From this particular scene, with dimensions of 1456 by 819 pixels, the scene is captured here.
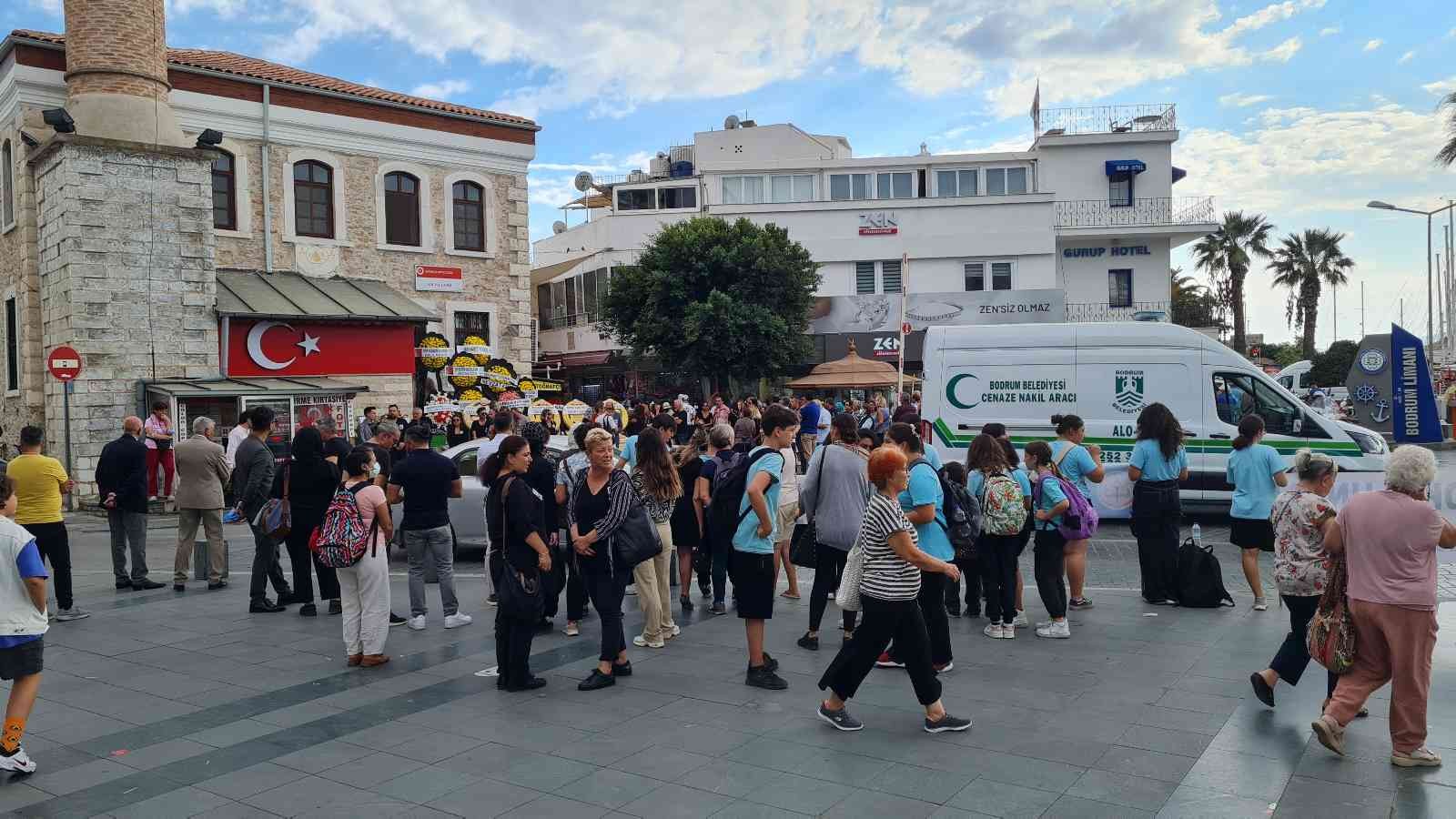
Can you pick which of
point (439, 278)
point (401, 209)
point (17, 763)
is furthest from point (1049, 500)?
point (401, 209)

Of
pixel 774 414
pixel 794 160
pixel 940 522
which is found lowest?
pixel 940 522

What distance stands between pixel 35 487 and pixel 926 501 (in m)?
7.54

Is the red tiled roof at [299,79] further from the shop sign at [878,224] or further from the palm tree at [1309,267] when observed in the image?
the palm tree at [1309,267]

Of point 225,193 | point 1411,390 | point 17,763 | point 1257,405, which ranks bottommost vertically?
point 17,763

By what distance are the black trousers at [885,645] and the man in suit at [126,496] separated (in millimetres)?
7547

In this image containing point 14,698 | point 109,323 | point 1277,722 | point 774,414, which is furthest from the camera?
point 109,323

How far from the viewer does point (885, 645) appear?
555cm

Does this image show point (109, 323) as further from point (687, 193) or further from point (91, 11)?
point (687, 193)

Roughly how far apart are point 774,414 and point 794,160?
3625 centimetres

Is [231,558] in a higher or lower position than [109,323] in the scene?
lower

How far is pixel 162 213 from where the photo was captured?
1872 cm

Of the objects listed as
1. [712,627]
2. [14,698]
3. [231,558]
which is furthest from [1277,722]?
[231,558]

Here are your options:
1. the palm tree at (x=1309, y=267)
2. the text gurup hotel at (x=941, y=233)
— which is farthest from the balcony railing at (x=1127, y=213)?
the palm tree at (x=1309, y=267)

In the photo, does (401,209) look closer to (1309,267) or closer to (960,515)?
(960,515)
